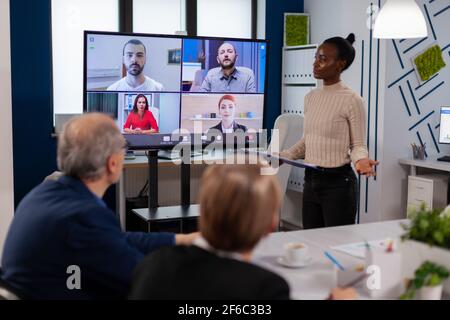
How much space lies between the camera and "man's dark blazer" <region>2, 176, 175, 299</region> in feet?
5.81

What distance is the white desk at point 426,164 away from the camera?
479 centimetres

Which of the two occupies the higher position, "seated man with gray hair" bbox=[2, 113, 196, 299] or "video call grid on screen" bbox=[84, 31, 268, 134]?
"video call grid on screen" bbox=[84, 31, 268, 134]

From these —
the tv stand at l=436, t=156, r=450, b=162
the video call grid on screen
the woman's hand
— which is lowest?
the tv stand at l=436, t=156, r=450, b=162

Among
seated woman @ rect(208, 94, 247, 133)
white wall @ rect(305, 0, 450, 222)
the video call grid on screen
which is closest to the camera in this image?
the video call grid on screen

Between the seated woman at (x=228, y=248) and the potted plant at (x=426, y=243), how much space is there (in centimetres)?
55

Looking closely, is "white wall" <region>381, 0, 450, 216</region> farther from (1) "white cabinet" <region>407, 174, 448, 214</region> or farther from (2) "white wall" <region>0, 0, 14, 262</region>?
(2) "white wall" <region>0, 0, 14, 262</region>

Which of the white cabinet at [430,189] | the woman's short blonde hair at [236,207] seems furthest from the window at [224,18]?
the woman's short blonde hair at [236,207]

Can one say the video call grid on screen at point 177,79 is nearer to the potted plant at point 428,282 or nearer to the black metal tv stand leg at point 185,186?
the black metal tv stand leg at point 185,186

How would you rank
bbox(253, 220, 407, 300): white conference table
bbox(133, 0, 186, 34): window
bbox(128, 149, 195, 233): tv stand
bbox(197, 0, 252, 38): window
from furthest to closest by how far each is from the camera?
bbox(197, 0, 252, 38): window < bbox(133, 0, 186, 34): window < bbox(128, 149, 195, 233): tv stand < bbox(253, 220, 407, 300): white conference table

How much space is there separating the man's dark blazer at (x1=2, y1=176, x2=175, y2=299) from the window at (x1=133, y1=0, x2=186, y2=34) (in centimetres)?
392

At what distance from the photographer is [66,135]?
75.1 inches

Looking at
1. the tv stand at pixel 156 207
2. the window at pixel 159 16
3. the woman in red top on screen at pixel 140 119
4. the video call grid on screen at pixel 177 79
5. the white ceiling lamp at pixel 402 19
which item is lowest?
the tv stand at pixel 156 207

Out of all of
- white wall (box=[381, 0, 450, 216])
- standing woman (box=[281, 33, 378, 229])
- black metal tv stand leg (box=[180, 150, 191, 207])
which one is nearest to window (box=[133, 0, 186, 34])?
black metal tv stand leg (box=[180, 150, 191, 207])

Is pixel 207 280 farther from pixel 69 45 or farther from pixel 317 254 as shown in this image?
pixel 69 45
